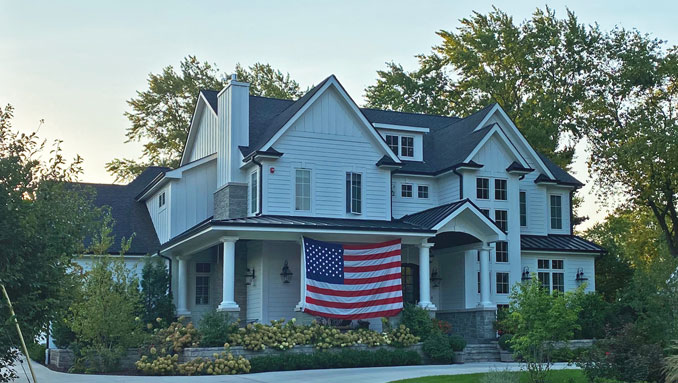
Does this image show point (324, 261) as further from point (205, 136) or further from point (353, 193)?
point (205, 136)

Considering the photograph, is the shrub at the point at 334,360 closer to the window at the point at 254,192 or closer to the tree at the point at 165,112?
the window at the point at 254,192

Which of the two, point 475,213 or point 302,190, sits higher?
→ point 302,190

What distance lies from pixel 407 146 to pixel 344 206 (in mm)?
5439

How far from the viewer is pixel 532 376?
1742cm

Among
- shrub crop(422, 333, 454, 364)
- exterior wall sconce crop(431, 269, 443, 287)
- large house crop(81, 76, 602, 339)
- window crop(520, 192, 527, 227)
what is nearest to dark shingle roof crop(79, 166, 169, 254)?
large house crop(81, 76, 602, 339)

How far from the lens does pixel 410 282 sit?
30.0 meters

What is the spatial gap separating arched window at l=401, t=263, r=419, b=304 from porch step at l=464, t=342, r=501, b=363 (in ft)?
14.4

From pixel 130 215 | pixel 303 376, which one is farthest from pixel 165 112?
pixel 303 376

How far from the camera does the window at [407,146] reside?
1271 inches

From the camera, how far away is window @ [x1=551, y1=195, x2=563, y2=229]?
34.5 metres

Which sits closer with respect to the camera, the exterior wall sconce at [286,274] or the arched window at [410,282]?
the exterior wall sconce at [286,274]

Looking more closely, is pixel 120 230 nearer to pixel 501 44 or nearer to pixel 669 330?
pixel 669 330

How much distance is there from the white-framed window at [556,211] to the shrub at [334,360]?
13233 millimetres

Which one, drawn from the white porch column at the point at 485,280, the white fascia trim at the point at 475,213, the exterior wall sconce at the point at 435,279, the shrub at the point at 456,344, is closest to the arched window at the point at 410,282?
the exterior wall sconce at the point at 435,279
